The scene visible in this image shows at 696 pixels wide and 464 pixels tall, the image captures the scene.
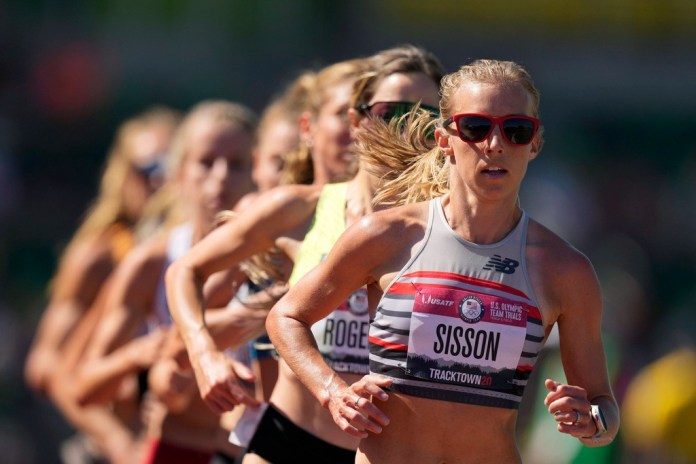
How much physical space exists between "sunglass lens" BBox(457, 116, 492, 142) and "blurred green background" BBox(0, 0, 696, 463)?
12.6m

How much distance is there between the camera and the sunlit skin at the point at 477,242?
12.3 ft

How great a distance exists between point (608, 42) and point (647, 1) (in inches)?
48.1

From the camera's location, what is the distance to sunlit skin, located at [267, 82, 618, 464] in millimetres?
3762

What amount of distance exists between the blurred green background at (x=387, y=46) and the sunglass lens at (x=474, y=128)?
1263cm

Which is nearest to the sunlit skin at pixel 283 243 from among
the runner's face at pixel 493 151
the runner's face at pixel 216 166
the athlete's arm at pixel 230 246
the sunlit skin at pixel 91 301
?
the athlete's arm at pixel 230 246

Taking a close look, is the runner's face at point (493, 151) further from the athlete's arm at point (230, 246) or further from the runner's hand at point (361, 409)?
the athlete's arm at point (230, 246)

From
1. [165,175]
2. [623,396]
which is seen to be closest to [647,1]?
[623,396]

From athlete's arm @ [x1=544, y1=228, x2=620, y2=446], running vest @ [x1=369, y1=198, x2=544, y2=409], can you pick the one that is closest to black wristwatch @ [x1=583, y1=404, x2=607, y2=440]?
athlete's arm @ [x1=544, y1=228, x2=620, y2=446]

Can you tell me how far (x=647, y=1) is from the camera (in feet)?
76.0

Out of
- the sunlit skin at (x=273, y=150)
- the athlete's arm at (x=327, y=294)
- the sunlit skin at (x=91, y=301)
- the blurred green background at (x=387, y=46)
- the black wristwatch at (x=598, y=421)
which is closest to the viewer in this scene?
the black wristwatch at (x=598, y=421)

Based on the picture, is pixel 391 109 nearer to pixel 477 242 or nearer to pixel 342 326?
pixel 342 326

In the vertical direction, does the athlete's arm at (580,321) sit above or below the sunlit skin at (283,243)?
above

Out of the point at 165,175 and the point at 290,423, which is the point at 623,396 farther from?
the point at 290,423

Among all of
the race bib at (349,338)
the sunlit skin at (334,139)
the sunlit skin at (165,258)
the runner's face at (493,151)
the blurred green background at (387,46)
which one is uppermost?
the runner's face at (493,151)
